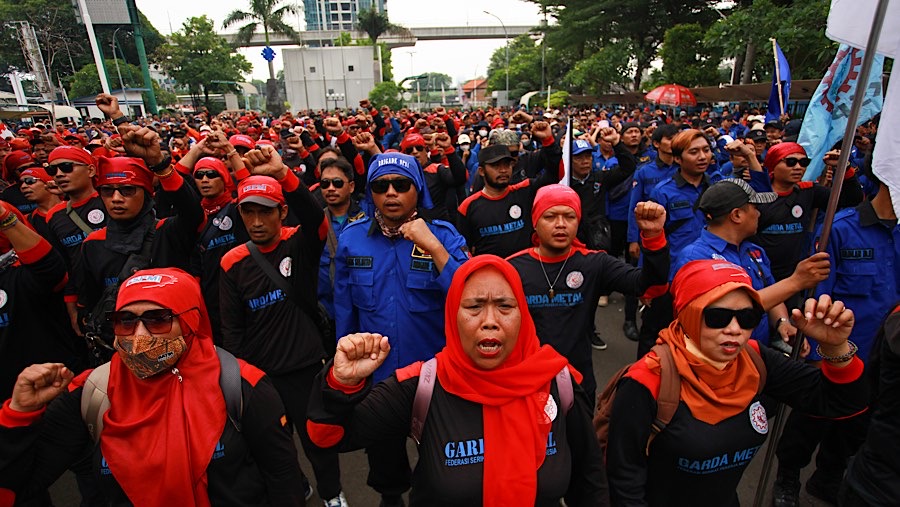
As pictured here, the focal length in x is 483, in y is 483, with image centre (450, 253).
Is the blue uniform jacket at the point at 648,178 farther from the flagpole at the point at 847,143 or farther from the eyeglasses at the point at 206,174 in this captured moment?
the eyeglasses at the point at 206,174

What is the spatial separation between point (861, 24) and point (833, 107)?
134 centimetres

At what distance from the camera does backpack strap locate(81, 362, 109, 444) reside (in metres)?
1.92

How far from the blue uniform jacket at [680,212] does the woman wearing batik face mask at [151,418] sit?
3.83 metres

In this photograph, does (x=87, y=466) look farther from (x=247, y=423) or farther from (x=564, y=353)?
(x=564, y=353)

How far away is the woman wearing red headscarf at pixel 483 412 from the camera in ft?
5.80

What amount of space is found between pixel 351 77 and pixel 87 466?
6278 cm

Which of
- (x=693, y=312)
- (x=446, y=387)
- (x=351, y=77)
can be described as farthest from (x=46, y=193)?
(x=351, y=77)

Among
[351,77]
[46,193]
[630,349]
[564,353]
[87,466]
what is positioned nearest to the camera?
[87,466]

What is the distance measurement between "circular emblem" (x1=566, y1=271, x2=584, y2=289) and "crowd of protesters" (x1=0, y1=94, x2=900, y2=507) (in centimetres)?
1

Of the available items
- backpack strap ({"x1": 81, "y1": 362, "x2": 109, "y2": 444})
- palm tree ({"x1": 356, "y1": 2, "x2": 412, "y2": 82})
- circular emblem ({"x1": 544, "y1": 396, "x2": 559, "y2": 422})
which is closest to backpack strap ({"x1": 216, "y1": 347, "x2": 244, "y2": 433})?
backpack strap ({"x1": 81, "y1": 362, "x2": 109, "y2": 444})

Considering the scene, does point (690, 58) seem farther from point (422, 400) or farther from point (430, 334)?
point (422, 400)

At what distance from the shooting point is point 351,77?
59938mm

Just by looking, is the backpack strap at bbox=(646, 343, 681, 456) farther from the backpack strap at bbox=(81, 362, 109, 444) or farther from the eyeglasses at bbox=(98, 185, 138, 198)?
the eyeglasses at bbox=(98, 185, 138, 198)

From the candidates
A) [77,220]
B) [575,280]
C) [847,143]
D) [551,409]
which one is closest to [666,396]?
[551,409]
